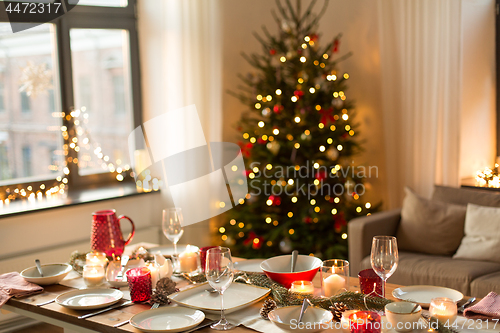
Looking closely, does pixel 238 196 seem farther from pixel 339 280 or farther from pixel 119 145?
pixel 339 280

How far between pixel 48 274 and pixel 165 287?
0.57 m

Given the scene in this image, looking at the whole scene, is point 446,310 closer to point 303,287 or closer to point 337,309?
point 337,309

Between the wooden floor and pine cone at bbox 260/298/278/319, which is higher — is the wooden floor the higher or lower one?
the lower one

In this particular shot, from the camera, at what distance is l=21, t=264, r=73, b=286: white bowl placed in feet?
5.84

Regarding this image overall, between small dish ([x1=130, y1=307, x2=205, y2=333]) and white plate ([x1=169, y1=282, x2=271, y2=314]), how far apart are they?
4 cm

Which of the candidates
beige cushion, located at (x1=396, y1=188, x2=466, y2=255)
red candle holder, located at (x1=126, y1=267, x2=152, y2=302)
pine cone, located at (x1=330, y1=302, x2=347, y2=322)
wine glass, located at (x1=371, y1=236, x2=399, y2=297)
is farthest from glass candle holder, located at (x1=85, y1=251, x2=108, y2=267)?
beige cushion, located at (x1=396, y1=188, x2=466, y2=255)

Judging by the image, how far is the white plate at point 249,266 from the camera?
1864 mm

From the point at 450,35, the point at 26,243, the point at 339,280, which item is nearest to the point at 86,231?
the point at 26,243

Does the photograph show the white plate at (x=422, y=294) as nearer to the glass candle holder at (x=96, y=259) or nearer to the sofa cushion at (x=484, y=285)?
the sofa cushion at (x=484, y=285)

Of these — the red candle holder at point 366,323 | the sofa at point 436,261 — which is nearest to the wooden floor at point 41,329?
the sofa at point 436,261

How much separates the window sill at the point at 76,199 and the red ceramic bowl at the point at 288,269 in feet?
6.19

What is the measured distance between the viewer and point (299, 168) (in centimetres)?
340

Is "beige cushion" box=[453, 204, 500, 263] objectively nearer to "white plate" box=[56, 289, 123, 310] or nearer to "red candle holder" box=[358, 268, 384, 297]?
"red candle holder" box=[358, 268, 384, 297]

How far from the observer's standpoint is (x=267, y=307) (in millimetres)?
1442
